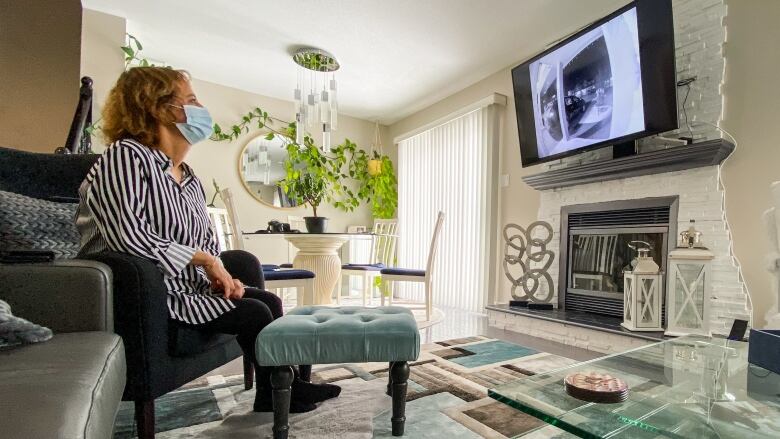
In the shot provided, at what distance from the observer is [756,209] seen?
83.7 inches

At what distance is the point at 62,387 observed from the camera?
0.55 metres

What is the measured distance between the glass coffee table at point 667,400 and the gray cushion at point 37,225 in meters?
1.34

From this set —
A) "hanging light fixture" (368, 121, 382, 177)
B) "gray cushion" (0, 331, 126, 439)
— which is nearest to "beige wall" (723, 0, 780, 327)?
"gray cushion" (0, 331, 126, 439)

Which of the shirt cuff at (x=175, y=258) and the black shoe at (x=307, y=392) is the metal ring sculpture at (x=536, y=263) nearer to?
the black shoe at (x=307, y=392)

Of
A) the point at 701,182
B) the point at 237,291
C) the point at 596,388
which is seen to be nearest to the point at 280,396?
the point at 237,291

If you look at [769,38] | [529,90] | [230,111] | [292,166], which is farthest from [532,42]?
[230,111]

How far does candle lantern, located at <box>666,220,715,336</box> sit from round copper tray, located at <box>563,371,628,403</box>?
158 centimetres

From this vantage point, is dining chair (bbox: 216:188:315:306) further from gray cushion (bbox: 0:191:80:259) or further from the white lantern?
the white lantern

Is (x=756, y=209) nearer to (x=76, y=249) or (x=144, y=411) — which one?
(x=144, y=411)

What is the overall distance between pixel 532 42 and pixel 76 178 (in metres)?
3.43

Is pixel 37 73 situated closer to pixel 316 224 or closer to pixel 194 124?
pixel 316 224

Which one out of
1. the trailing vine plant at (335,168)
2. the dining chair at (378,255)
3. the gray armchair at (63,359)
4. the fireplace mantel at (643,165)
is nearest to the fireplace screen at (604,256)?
the fireplace mantel at (643,165)

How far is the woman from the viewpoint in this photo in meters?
1.05

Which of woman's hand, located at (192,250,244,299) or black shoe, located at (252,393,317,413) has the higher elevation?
woman's hand, located at (192,250,244,299)
